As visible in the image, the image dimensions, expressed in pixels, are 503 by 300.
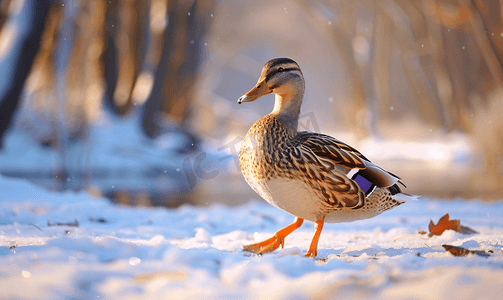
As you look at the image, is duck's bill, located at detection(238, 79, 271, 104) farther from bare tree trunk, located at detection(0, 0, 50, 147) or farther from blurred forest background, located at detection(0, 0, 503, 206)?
bare tree trunk, located at detection(0, 0, 50, 147)

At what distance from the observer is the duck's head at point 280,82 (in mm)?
2242

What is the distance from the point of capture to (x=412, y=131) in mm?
23891

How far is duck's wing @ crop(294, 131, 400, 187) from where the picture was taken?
2.03 meters

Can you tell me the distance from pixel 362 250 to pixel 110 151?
24.3ft

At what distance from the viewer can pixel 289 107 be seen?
231 cm

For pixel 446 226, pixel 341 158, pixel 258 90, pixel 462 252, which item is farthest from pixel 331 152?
pixel 446 226

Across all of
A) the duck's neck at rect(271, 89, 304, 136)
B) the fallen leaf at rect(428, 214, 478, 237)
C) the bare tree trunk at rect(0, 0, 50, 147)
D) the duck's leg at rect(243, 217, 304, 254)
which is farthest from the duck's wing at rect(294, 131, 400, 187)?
the bare tree trunk at rect(0, 0, 50, 147)

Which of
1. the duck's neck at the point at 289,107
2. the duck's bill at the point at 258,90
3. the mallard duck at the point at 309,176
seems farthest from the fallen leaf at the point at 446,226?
the duck's bill at the point at 258,90

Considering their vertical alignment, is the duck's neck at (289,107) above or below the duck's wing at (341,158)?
above

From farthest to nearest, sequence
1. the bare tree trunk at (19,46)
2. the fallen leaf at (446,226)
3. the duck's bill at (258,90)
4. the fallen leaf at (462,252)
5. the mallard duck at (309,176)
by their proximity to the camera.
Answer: the bare tree trunk at (19,46) < the fallen leaf at (446,226) < the duck's bill at (258,90) < the mallard duck at (309,176) < the fallen leaf at (462,252)

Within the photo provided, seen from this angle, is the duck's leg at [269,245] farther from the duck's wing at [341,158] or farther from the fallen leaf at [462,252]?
the fallen leaf at [462,252]

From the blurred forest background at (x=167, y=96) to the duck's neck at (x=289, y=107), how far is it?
5.07ft

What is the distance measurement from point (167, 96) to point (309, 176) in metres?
9.75

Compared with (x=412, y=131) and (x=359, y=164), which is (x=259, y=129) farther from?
(x=412, y=131)
